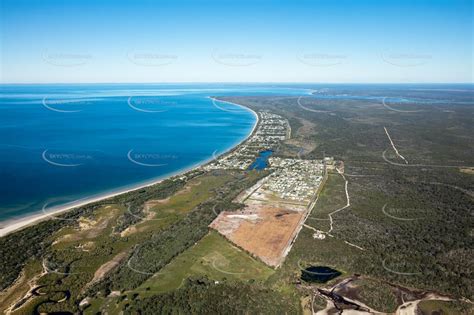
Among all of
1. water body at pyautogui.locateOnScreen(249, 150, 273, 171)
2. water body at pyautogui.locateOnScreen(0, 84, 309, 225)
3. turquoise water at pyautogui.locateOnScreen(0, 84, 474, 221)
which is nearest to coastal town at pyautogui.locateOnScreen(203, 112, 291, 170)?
water body at pyautogui.locateOnScreen(249, 150, 273, 171)

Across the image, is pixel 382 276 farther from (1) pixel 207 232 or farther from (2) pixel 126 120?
(2) pixel 126 120

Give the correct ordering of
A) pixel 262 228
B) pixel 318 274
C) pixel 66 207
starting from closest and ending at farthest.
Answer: pixel 318 274 → pixel 262 228 → pixel 66 207

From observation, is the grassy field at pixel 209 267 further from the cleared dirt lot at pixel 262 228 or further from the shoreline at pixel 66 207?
the shoreline at pixel 66 207

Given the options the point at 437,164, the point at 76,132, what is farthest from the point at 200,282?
the point at 76,132

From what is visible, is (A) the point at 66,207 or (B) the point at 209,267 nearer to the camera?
(B) the point at 209,267

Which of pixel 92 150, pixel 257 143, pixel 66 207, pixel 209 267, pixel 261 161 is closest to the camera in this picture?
pixel 209 267

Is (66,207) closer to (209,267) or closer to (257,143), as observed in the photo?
(209,267)

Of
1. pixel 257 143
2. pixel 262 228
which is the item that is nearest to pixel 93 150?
pixel 257 143

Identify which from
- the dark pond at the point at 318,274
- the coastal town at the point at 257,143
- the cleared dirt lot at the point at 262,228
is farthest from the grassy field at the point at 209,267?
the coastal town at the point at 257,143
